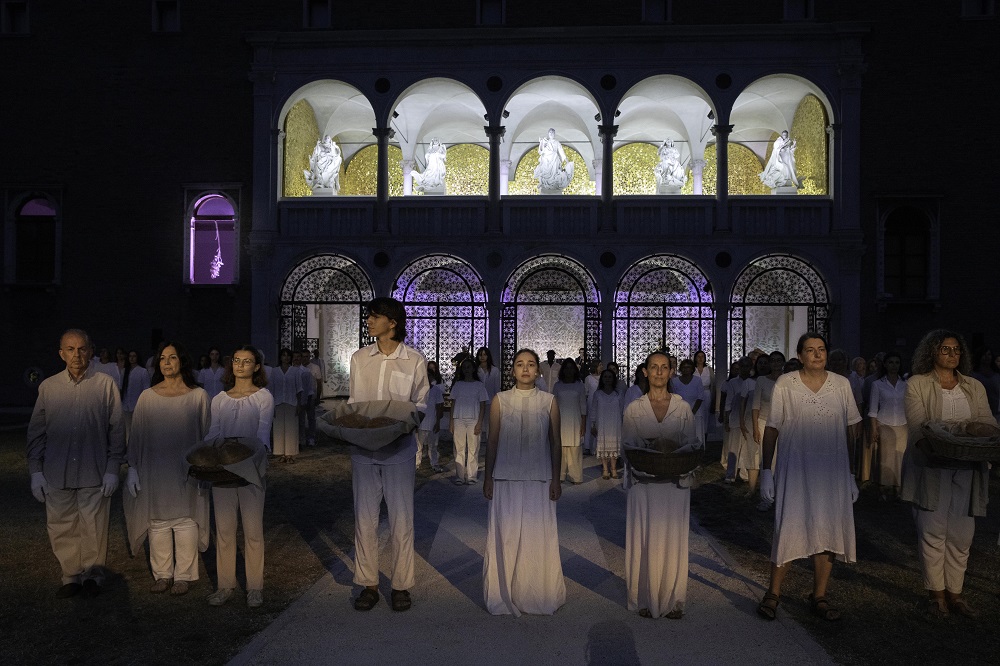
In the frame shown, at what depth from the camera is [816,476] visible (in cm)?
552

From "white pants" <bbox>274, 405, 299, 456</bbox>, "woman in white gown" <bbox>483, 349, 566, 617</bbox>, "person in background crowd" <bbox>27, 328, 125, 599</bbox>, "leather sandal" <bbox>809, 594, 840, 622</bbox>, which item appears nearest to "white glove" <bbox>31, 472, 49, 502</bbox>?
→ "person in background crowd" <bbox>27, 328, 125, 599</bbox>

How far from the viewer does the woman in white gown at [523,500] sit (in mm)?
5547

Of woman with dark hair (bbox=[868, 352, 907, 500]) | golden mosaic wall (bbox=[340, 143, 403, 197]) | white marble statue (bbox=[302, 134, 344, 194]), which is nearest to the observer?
woman with dark hair (bbox=[868, 352, 907, 500])

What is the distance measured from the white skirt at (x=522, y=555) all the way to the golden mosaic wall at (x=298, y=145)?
17015 mm

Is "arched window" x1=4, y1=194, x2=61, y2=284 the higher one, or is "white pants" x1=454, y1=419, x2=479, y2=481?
"arched window" x1=4, y1=194, x2=61, y2=284

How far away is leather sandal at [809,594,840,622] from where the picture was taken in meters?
5.43

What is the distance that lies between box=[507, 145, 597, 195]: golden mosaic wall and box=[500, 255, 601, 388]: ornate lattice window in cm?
405

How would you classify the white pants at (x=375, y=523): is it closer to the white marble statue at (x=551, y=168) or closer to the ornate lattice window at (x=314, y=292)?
the ornate lattice window at (x=314, y=292)

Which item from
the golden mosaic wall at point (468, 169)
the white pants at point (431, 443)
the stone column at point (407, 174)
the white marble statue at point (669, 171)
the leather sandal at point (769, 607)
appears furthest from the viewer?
the golden mosaic wall at point (468, 169)

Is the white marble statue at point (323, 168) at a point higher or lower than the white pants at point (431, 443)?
higher

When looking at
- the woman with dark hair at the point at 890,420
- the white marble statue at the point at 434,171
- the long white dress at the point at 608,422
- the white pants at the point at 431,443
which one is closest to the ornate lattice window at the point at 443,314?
the white marble statue at the point at 434,171

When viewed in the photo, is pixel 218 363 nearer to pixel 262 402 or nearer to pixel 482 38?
pixel 262 402

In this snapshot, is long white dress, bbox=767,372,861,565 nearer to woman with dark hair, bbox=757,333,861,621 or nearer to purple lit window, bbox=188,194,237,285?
woman with dark hair, bbox=757,333,861,621

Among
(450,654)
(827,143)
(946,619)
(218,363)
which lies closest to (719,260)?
(827,143)
